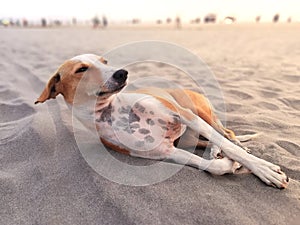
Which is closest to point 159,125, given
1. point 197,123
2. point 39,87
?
point 197,123

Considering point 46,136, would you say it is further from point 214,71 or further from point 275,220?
point 214,71

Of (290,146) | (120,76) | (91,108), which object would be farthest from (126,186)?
(290,146)

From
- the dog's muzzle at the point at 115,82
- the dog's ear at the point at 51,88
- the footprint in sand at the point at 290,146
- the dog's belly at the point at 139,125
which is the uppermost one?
the dog's muzzle at the point at 115,82

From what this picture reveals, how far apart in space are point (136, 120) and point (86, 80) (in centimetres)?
52

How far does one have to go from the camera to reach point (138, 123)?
2.71m

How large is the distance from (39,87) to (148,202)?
3818 mm

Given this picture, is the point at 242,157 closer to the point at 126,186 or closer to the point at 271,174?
the point at 271,174

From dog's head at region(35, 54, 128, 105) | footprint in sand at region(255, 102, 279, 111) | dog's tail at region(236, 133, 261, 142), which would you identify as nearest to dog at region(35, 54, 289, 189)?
dog's head at region(35, 54, 128, 105)

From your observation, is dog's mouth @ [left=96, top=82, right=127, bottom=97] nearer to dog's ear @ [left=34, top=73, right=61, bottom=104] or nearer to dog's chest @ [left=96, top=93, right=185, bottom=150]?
dog's chest @ [left=96, top=93, right=185, bottom=150]

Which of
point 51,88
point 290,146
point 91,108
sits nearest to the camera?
point 91,108

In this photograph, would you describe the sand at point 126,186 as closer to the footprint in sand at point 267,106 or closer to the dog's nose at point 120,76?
the footprint in sand at point 267,106

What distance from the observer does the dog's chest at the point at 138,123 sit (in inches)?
104

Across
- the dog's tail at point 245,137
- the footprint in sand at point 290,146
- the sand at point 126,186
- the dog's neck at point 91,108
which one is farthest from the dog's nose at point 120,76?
the footprint in sand at point 290,146

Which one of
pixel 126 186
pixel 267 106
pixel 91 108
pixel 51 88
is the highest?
pixel 51 88
